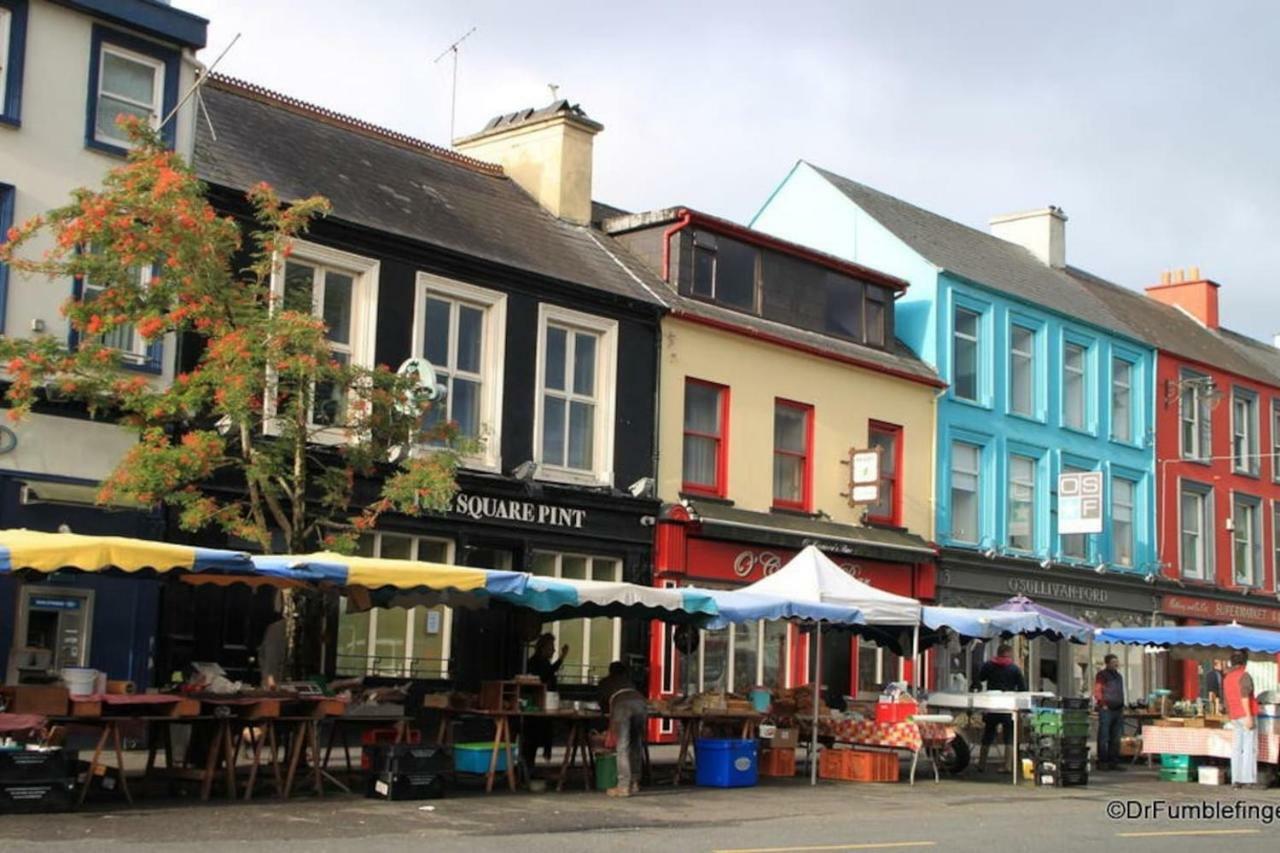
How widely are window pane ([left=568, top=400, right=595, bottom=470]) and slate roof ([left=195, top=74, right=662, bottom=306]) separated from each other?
189cm

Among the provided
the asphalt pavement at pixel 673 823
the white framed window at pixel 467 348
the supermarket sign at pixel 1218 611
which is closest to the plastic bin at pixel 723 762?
the asphalt pavement at pixel 673 823

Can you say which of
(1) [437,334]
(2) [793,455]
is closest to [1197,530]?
(2) [793,455]

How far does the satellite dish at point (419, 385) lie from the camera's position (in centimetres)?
1858

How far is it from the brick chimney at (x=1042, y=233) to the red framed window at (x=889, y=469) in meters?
10.6

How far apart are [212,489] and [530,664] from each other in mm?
4660

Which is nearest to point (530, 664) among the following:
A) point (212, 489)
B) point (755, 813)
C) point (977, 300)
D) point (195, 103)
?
point (212, 489)

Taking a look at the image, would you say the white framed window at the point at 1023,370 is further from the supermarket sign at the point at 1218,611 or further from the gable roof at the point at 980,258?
the supermarket sign at the point at 1218,611

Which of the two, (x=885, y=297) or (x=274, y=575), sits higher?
(x=885, y=297)

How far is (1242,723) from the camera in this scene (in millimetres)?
21594

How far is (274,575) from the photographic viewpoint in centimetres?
1561

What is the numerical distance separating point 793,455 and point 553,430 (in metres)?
5.61

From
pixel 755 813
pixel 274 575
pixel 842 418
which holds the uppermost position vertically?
pixel 842 418

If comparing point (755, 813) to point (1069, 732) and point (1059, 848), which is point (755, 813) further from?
point (1069, 732)

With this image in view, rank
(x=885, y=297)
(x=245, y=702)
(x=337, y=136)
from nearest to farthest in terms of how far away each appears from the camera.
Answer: (x=245, y=702) < (x=337, y=136) < (x=885, y=297)
